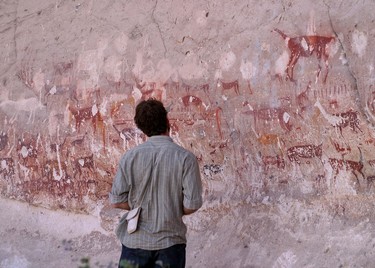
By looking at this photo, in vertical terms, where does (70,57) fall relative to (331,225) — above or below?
above

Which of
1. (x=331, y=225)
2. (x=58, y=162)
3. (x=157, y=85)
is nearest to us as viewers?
(x=331, y=225)

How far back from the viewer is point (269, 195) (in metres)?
5.34

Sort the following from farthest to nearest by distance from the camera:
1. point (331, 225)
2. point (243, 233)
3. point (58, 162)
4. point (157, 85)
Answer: point (58, 162)
point (157, 85)
point (243, 233)
point (331, 225)

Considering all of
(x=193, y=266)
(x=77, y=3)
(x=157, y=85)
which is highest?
(x=77, y=3)

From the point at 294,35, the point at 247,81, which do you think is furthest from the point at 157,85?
the point at 294,35

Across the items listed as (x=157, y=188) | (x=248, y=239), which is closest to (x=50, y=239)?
(x=248, y=239)

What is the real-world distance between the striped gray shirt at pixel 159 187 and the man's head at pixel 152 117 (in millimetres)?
48

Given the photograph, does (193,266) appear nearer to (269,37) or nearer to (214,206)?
(214,206)

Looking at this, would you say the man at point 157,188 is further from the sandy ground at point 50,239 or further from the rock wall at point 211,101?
the sandy ground at point 50,239

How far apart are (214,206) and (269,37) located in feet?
4.21

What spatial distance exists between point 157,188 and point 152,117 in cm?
37

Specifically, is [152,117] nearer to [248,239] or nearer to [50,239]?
[248,239]

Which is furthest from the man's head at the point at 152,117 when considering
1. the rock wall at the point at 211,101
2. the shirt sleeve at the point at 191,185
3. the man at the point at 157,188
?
the rock wall at the point at 211,101

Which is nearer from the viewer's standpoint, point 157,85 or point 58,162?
point 157,85
